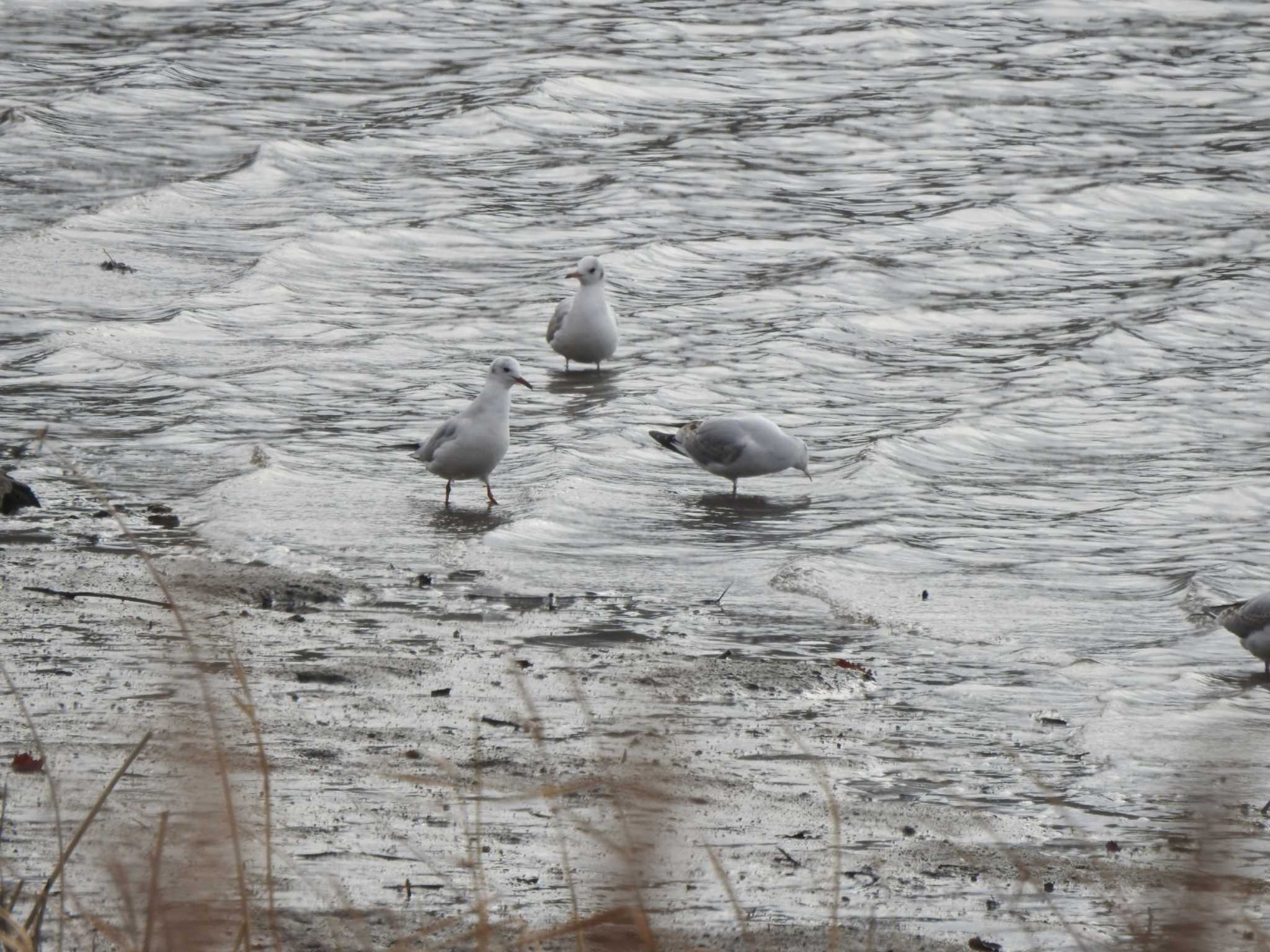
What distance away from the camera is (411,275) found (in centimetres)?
1634

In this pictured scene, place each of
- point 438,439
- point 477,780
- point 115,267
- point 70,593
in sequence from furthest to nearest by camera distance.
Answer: point 115,267 < point 438,439 < point 70,593 < point 477,780

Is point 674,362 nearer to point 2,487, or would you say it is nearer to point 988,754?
point 2,487

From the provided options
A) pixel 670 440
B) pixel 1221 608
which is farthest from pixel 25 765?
pixel 670 440

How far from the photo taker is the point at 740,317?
15461mm

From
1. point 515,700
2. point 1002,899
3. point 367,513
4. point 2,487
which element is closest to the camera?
point 1002,899

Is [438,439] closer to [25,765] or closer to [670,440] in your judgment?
[670,440]

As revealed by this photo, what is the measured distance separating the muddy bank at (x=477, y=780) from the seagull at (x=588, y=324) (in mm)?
5506

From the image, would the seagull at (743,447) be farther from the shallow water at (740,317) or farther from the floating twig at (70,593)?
the floating twig at (70,593)

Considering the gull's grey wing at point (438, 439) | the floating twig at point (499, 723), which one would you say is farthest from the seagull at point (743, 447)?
the floating twig at point (499, 723)

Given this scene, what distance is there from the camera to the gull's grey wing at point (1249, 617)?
26.8ft

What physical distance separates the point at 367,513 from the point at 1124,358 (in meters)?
6.92

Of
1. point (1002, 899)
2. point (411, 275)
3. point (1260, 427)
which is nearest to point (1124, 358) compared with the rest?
point (1260, 427)

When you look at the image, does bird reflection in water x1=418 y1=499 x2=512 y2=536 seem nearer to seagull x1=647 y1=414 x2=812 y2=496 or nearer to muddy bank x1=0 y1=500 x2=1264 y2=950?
seagull x1=647 y1=414 x2=812 y2=496

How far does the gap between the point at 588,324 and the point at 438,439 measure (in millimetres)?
3555
